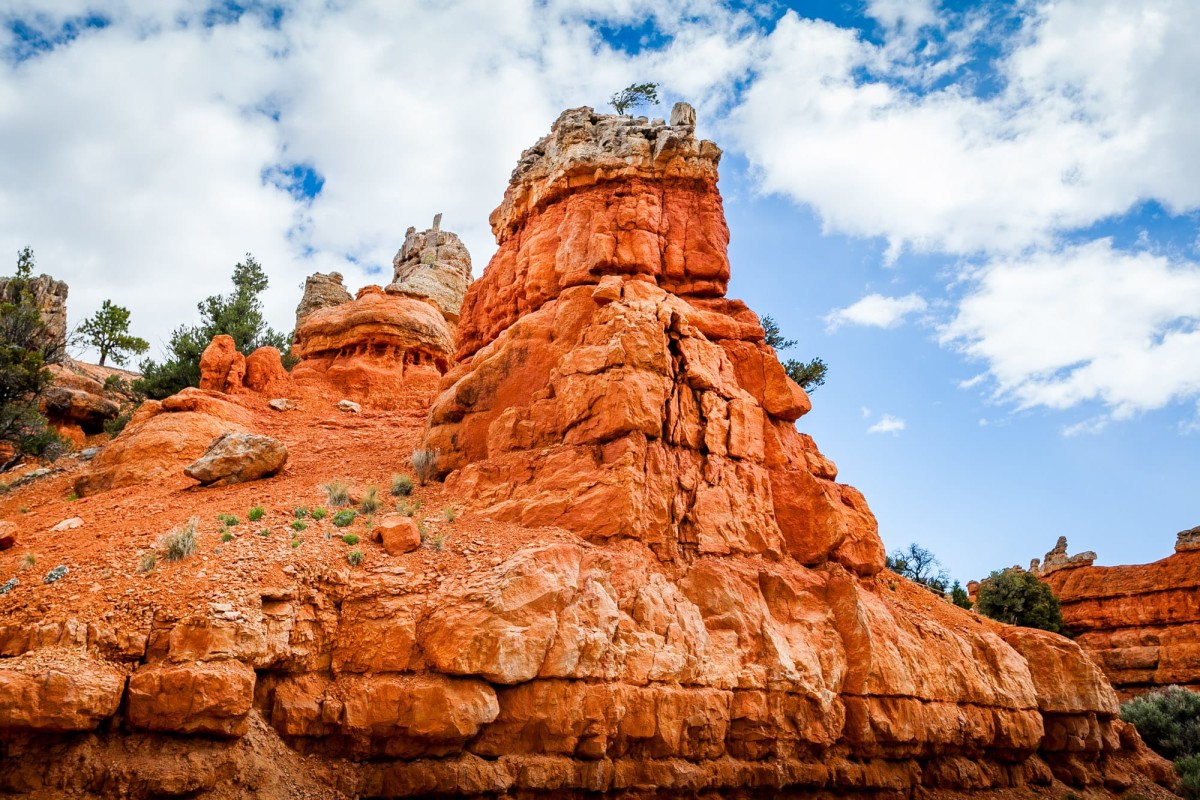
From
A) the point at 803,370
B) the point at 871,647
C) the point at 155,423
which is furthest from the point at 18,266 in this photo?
the point at 871,647

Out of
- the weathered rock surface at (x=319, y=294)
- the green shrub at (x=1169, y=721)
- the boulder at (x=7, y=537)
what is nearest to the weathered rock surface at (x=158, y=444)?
the boulder at (x=7, y=537)

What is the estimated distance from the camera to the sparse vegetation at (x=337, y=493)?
48.6 feet

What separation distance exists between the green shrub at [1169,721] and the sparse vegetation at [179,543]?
90.3ft

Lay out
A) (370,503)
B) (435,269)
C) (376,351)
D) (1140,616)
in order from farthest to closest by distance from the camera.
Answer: (435,269) → (1140,616) → (376,351) → (370,503)

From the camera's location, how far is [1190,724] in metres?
24.8

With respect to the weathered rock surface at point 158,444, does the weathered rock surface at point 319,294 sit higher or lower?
higher

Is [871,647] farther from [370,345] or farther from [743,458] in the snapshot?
[370,345]

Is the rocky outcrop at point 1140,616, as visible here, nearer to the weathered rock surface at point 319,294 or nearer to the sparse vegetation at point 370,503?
the sparse vegetation at point 370,503

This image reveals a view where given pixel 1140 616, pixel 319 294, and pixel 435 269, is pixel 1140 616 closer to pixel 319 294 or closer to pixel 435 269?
pixel 435 269

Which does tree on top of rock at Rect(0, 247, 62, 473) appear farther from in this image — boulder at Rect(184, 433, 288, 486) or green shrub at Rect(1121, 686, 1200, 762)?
green shrub at Rect(1121, 686, 1200, 762)

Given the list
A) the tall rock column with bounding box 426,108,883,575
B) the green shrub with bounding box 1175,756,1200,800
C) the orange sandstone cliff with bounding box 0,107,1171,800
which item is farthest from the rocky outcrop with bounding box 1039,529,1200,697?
the tall rock column with bounding box 426,108,883,575

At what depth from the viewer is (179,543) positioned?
449 inches

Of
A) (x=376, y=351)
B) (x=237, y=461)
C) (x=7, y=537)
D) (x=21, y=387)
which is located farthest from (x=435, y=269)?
(x=7, y=537)

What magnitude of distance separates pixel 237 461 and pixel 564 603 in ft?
30.1
